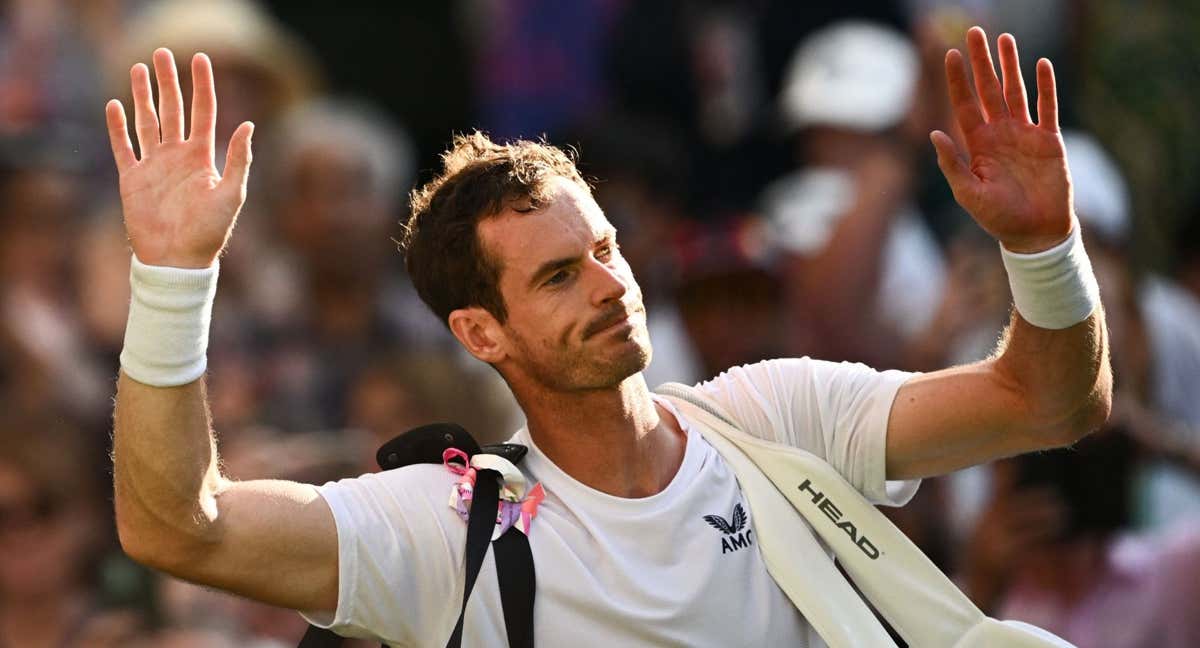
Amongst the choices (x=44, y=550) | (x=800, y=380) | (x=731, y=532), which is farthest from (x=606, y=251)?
(x=44, y=550)

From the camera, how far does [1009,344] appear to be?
436 centimetres

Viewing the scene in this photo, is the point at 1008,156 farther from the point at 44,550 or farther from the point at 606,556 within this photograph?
the point at 44,550

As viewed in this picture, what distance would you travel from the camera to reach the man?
156 inches

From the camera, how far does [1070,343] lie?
14.0 feet

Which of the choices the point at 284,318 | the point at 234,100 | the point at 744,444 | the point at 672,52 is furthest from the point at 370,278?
the point at 744,444

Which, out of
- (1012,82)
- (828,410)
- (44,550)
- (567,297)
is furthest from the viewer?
(44,550)

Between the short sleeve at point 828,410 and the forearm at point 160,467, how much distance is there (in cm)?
129

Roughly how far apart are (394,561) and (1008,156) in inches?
60.7

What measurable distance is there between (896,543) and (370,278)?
15.1 feet

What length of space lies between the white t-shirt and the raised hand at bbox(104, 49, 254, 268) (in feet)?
1.97

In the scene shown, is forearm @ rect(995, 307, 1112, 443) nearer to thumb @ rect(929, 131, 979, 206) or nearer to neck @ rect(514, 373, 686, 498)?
thumb @ rect(929, 131, 979, 206)

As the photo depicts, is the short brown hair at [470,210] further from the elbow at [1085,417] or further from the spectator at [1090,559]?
the spectator at [1090,559]

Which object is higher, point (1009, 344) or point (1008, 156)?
point (1008, 156)

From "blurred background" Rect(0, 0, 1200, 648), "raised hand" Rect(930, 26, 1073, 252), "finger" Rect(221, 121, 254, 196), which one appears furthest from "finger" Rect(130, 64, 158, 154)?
"blurred background" Rect(0, 0, 1200, 648)
